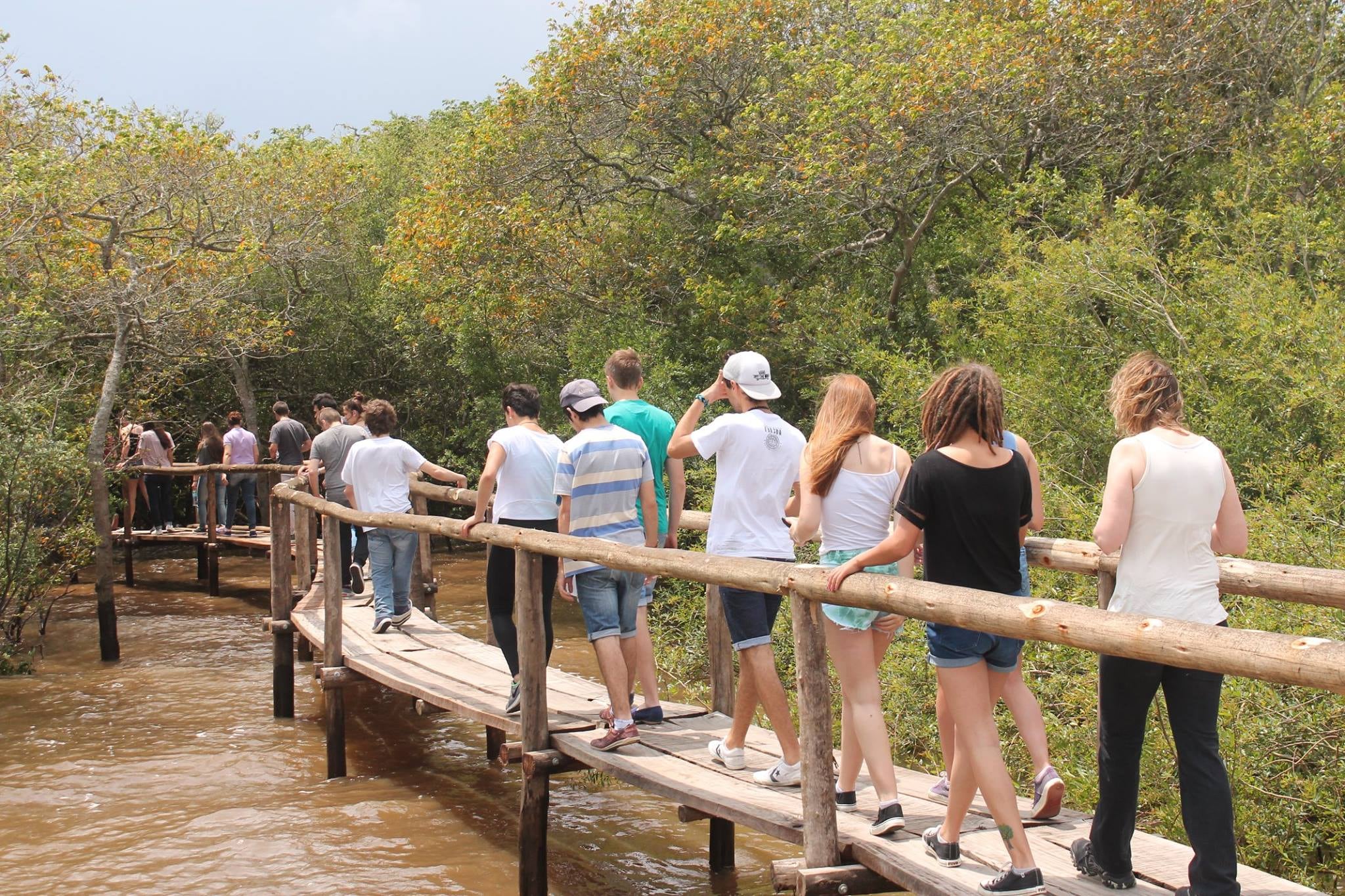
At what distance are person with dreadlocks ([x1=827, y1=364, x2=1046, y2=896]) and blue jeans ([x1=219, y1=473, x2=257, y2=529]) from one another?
15103mm

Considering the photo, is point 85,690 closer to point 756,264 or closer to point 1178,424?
point 756,264

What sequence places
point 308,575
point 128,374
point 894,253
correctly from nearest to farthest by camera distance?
point 308,575 → point 894,253 → point 128,374

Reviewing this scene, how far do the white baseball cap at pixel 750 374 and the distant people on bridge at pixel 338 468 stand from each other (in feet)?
19.8

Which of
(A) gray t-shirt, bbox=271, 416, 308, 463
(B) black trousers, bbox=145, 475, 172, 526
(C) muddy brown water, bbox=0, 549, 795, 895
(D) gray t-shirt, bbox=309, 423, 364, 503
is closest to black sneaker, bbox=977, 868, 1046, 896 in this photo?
(C) muddy brown water, bbox=0, 549, 795, 895

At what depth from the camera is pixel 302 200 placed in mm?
22547

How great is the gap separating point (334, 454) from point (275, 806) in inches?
134

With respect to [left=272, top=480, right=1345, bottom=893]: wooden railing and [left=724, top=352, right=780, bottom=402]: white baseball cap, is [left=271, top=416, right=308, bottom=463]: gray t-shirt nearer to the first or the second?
[left=272, top=480, right=1345, bottom=893]: wooden railing

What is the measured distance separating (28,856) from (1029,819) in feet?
19.4

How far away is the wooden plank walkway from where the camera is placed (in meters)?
3.71

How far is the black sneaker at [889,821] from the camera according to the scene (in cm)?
409

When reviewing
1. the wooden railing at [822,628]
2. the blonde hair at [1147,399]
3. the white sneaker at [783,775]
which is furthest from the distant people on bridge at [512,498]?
the blonde hair at [1147,399]

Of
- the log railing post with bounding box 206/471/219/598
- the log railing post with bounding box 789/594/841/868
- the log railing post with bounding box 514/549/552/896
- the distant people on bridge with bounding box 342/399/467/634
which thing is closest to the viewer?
the log railing post with bounding box 789/594/841/868

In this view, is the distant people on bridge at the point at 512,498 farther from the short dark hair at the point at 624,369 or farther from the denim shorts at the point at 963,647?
→ the denim shorts at the point at 963,647

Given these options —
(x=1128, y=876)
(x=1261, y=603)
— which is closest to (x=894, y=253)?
(x=1261, y=603)
